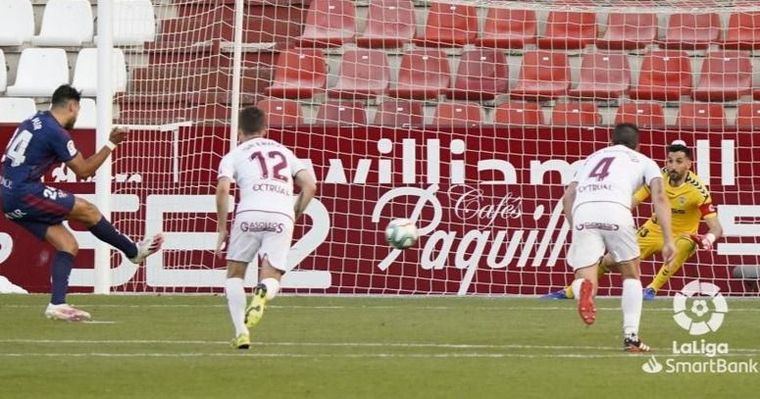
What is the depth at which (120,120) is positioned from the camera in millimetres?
20359

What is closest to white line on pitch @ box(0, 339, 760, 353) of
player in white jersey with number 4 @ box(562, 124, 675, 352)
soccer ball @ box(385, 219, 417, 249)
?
player in white jersey with number 4 @ box(562, 124, 675, 352)

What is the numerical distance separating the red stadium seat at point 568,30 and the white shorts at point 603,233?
984cm

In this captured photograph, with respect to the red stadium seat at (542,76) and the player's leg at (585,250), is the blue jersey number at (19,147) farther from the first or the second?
the red stadium seat at (542,76)

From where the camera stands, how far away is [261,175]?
11.7 meters

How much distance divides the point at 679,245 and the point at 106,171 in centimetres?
596

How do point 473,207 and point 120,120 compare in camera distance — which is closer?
point 473,207

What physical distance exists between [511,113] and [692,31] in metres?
2.95

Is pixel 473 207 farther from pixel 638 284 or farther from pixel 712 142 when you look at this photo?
pixel 638 284

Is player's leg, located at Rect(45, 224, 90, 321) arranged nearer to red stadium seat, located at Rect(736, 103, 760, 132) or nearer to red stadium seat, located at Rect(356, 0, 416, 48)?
red stadium seat, located at Rect(356, 0, 416, 48)

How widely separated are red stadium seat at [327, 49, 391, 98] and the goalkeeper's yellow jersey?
4.93 meters

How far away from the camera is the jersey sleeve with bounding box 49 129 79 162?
541 inches

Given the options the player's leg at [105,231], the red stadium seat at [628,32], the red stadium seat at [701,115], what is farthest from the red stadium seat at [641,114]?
the player's leg at [105,231]

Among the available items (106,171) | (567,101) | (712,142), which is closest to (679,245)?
(712,142)

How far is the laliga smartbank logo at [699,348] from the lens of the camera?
417 inches
